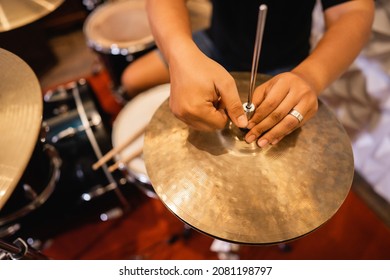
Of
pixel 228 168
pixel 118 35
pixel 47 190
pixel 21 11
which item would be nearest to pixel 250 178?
pixel 228 168

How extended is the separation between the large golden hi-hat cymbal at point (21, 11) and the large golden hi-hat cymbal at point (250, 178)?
1.28ft

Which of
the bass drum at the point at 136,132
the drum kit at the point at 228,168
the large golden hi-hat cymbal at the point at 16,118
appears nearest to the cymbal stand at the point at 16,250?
the drum kit at the point at 228,168

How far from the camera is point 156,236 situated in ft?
4.04

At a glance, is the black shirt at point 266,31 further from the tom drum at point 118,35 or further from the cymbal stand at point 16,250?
the cymbal stand at point 16,250

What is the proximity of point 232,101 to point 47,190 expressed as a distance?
76 cm

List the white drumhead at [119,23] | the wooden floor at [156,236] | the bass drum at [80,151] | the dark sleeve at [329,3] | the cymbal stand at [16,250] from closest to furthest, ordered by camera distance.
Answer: the cymbal stand at [16,250], the dark sleeve at [329,3], the bass drum at [80,151], the wooden floor at [156,236], the white drumhead at [119,23]

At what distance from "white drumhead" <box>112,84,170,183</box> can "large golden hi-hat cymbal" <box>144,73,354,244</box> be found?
1.10 ft

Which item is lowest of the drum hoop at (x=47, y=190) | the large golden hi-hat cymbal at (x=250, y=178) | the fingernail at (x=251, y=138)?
the drum hoop at (x=47, y=190)

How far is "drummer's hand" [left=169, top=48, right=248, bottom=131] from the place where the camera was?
51 cm

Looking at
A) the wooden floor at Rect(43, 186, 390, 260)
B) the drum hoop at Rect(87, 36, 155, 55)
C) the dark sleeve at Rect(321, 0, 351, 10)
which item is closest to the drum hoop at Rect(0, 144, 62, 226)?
the wooden floor at Rect(43, 186, 390, 260)

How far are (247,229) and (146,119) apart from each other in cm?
62

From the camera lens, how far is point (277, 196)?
497 mm

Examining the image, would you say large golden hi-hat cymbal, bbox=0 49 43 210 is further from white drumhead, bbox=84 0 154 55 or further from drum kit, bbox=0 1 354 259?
white drumhead, bbox=84 0 154 55

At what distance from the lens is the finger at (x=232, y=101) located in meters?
0.51
